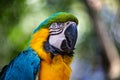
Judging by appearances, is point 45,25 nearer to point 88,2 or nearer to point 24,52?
point 24,52

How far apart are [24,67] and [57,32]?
404 millimetres

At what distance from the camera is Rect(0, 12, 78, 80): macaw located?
12.7 feet

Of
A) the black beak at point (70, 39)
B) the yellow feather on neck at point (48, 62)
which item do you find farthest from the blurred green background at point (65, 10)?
the black beak at point (70, 39)

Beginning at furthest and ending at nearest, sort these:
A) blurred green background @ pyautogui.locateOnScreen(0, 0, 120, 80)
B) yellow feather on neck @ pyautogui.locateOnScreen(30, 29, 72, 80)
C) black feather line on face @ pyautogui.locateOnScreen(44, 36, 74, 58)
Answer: blurred green background @ pyautogui.locateOnScreen(0, 0, 120, 80) → black feather line on face @ pyautogui.locateOnScreen(44, 36, 74, 58) → yellow feather on neck @ pyautogui.locateOnScreen(30, 29, 72, 80)

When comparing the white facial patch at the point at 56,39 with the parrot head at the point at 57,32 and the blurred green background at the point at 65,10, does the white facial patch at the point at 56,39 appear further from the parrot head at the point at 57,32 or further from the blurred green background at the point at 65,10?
the blurred green background at the point at 65,10

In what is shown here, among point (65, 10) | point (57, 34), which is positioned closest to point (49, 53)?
point (57, 34)

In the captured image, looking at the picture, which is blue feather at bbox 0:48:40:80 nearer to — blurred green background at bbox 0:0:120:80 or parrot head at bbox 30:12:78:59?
parrot head at bbox 30:12:78:59

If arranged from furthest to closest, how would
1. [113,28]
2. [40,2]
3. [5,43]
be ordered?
[113,28] → [40,2] → [5,43]

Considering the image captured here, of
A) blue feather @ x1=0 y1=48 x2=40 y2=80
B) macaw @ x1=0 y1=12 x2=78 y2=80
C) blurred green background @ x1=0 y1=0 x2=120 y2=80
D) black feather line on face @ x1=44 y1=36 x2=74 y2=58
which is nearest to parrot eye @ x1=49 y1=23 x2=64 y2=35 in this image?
macaw @ x1=0 y1=12 x2=78 y2=80

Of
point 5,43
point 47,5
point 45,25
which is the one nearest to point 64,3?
point 47,5

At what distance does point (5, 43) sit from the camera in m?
4.55

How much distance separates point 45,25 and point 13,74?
49 centimetres

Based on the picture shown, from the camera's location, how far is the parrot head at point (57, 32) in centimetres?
392

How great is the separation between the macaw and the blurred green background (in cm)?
46
